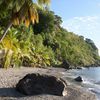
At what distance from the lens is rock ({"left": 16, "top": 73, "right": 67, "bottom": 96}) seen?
30.6m

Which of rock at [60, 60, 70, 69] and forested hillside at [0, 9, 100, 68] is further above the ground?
forested hillside at [0, 9, 100, 68]

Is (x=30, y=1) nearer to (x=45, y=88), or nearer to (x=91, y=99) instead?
(x=45, y=88)

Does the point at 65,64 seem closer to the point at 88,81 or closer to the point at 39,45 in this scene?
the point at 39,45

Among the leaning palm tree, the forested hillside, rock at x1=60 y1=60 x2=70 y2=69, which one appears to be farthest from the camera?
rock at x1=60 y1=60 x2=70 y2=69

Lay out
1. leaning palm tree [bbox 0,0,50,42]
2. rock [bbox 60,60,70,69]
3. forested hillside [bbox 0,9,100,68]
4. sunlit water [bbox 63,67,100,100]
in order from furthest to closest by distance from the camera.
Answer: rock [bbox 60,60,70,69] → forested hillside [bbox 0,9,100,68] → sunlit water [bbox 63,67,100,100] → leaning palm tree [bbox 0,0,50,42]

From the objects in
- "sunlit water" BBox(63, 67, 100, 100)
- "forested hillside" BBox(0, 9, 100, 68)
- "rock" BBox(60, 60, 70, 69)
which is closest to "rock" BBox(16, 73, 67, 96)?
"forested hillside" BBox(0, 9, 100, 68)

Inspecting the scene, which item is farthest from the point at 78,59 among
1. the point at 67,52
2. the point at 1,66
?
the point at 1,66

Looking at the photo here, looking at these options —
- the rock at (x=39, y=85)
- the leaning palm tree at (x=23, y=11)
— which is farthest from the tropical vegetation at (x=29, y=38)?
the rock at (x=39, y=85)

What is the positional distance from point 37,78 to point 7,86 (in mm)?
4046

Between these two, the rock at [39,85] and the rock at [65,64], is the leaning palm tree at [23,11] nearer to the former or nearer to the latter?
the rock at [39,85]

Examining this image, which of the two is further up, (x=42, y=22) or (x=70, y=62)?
(x=42, y=22)

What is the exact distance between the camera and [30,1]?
29891 mm

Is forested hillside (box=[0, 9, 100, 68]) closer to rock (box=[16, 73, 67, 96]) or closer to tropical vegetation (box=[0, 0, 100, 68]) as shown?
tropical vegetation (box=[0, 0, 100, 68])

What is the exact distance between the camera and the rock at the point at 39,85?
3059 centimetres
